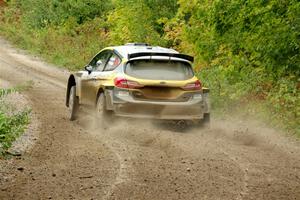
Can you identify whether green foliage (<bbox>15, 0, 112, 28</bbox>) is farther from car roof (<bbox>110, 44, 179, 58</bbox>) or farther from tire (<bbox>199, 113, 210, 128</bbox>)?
tire (<bbox>199, 113, 210, 128</bbox>)

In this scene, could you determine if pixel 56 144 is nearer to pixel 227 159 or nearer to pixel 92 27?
pixel 227 159

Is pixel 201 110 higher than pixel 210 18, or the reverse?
pixel 210 18

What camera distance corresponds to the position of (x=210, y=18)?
1487 centimetres

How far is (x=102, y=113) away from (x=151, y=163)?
128 inches

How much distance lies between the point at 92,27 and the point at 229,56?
14.9 m

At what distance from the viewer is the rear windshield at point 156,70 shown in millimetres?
11219

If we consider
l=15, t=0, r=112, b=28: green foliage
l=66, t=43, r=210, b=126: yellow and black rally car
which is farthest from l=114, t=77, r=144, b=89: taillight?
l=15, t=0, r=112, b=28: green foliage

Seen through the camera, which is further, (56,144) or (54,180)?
(56,144)

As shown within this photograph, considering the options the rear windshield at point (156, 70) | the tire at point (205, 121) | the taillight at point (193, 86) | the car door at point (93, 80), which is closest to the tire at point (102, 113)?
the car door at point (93, 80)

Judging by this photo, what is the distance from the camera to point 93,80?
12.2m

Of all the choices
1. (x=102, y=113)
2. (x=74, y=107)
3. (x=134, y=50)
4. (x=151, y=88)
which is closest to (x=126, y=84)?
(x=151, y=88)

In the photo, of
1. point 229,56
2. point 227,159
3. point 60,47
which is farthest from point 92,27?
point 227,159

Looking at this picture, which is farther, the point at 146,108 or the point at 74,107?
the point at 74,107

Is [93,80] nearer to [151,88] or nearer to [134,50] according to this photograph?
[134,50]
